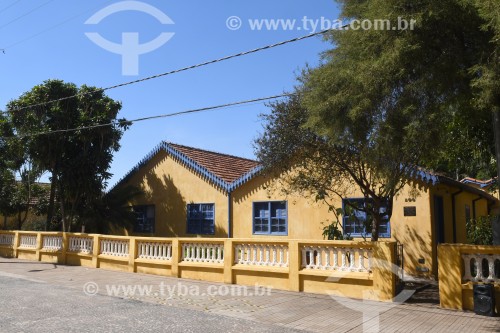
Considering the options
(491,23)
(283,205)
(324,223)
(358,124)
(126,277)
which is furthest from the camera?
(283,205)

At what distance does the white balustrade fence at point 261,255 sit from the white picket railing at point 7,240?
14.2 metres

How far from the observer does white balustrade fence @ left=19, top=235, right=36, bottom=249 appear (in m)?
19.5

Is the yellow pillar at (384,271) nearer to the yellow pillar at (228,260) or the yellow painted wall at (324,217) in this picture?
the yellow pillar at (228,260)

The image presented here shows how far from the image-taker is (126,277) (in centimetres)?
1308

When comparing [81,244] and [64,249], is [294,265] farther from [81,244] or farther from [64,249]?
[64,249]

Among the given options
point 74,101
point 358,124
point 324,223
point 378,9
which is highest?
point 74,101

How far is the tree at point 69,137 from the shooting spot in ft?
65.7

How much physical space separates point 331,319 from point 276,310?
1.19m

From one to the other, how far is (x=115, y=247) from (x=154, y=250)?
2.11 metres

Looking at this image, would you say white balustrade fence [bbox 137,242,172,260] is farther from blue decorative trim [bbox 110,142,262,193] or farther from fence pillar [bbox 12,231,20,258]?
fence pillar [bbox 12,231,20,258]

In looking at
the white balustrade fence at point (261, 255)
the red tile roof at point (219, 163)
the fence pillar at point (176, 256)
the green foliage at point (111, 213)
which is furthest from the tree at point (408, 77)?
the green foliage at point (111, 213)

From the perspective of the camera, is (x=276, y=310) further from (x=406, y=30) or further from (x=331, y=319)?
(x=406, y=30)

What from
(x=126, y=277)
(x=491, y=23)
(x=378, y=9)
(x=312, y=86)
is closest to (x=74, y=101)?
(x=126, y=277)

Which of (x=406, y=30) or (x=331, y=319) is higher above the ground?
(x=406, y=30)
